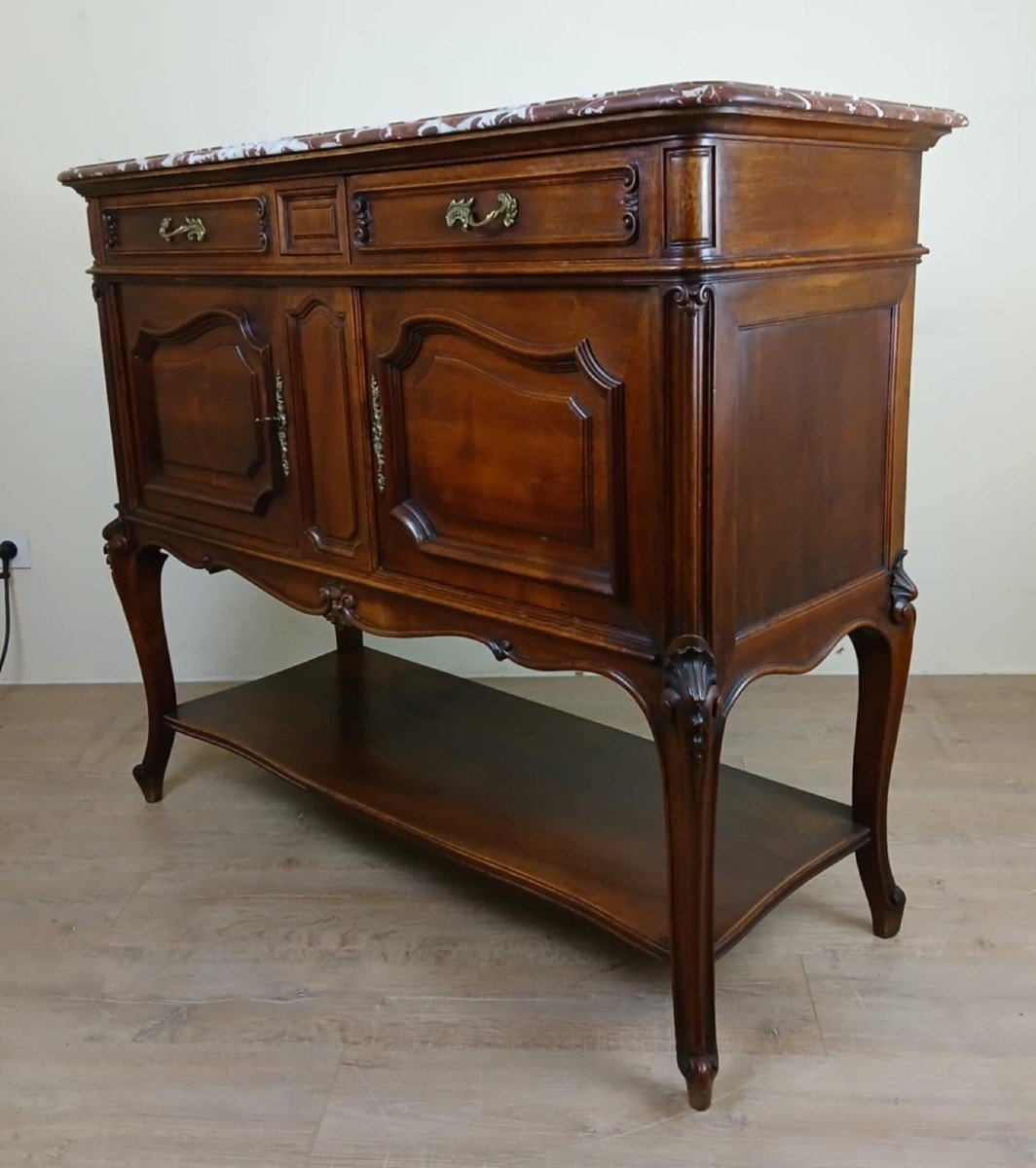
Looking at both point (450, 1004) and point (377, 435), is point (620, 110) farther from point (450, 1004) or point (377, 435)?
point (450, 1004)

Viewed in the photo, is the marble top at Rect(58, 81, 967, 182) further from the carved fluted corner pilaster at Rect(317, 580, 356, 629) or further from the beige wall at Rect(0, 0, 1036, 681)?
the beige wall at Rect(0, 0, 1036, 681)

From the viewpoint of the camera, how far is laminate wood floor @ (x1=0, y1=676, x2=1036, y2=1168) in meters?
1.47

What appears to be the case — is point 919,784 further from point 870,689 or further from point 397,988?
point 397,988

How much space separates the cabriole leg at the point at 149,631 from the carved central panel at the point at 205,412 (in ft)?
0.47

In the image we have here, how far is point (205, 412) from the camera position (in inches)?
76.3

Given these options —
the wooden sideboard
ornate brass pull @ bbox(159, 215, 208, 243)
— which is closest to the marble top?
the wooden sideboard

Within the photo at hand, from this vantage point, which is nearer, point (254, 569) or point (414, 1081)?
point (414, 1081)

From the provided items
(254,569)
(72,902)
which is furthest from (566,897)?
(72,902)

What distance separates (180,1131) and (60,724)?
1448mm

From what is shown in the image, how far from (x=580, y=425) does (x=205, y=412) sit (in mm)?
798

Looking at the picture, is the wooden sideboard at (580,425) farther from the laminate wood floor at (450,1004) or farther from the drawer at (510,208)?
the laminate wood floor at (450,1004)

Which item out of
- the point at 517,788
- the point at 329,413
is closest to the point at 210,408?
the point at 329,413

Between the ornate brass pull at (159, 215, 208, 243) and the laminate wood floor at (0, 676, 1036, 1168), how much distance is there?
3.43ft

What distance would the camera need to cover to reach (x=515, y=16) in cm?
253
